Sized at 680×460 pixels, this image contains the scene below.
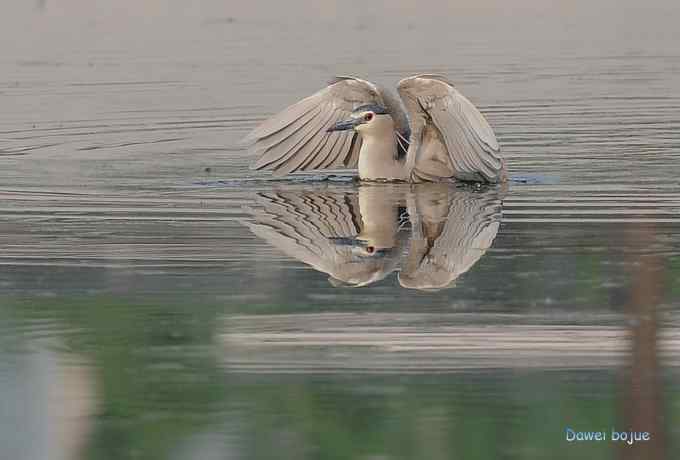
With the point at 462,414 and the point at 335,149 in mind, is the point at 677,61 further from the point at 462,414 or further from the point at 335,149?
the point at 462,414

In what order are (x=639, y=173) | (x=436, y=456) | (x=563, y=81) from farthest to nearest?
(x=563, y=81)
(x=639, y=173)
(x=436, y=456)

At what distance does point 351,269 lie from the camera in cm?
950

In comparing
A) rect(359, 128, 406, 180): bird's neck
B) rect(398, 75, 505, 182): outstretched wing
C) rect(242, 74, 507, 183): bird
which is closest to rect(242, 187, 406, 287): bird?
rect(359, 128, 406, 180): bird's neck

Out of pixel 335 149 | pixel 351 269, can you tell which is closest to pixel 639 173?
pixel 335 149

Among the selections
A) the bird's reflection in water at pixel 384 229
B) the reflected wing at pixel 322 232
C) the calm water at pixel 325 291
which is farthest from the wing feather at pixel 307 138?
the reflected wing at pixel 322 232

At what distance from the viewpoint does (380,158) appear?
12.8m

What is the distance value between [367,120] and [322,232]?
2.26m

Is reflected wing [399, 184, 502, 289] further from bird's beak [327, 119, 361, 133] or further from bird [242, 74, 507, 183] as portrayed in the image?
bird's beak [327, 119, 361, 133]

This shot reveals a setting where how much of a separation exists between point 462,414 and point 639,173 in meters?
6.29

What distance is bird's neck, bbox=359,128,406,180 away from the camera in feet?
42.0

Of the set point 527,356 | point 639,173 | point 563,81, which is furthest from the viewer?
point 563,81

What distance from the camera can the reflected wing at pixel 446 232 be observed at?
A: 30.6 feet

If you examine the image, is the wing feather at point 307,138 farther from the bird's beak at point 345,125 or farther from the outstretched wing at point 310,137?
the bird's beak at point 345,125

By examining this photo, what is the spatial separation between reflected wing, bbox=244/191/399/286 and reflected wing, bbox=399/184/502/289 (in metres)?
0.18
